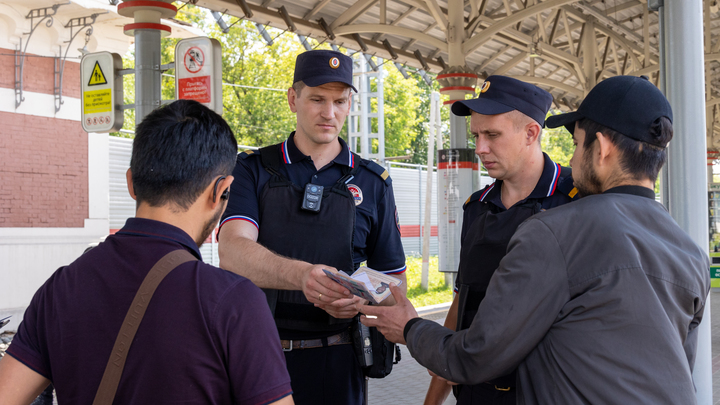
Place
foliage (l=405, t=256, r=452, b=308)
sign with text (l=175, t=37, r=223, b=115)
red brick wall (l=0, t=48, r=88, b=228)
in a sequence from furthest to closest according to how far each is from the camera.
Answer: foliage (l=405, t=256, r=452, b=308) → red brick wall (l=0, t=48, r=88, b=228) → sign with text (l=175, t=37, r=223, b=115)

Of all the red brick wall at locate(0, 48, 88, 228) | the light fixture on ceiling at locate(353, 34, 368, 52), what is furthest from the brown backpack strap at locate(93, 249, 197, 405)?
the red brick wall at locate(0, 48, 88, 228)

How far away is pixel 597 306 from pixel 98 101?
19.1ft

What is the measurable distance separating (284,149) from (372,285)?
898mm

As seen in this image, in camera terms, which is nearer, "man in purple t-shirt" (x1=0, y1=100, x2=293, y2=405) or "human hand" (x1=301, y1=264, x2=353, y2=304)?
"man in purple t-shirt" (x1=0, y1=100, x2=293, y2=405)

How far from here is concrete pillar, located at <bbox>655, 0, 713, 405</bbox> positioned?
3.49 meters

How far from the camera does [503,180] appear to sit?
2.78 meters

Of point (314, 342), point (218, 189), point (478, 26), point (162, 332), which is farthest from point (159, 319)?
point (478, 26)

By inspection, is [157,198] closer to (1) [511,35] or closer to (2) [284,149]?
(2) [284,149]

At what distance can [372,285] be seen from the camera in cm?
244

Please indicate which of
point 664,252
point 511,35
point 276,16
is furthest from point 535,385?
point 511,35

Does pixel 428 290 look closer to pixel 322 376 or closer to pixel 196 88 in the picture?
pixel 196 88

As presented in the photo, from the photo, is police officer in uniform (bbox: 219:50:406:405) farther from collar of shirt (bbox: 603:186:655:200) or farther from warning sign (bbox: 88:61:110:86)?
warning sign (bbox: 88:61:110:86)

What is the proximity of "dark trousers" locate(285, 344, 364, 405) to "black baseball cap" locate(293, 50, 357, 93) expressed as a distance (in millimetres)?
1204

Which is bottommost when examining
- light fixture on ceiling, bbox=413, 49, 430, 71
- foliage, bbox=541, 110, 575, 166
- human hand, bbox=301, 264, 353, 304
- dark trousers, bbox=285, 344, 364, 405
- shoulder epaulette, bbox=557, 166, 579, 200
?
dark trousers, bbox=285, 344, 364, 405
